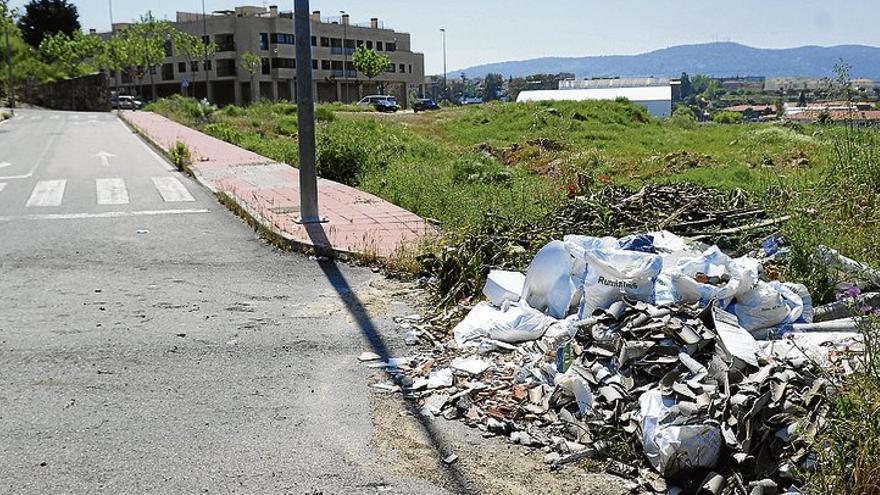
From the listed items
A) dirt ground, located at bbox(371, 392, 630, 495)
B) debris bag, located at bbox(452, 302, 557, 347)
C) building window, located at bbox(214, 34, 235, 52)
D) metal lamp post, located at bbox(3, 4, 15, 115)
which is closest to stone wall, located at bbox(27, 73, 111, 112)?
metal lamp post, located at bbox(3, 4, 15, 115)

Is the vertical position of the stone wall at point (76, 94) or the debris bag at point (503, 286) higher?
the stone wall at point (76, 94)

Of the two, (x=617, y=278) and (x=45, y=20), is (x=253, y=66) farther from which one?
(x=617, y=278)

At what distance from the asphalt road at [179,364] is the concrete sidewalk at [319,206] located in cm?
46

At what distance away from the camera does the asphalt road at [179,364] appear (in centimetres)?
420

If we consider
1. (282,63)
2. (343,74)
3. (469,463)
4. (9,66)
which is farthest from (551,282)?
(343,74)

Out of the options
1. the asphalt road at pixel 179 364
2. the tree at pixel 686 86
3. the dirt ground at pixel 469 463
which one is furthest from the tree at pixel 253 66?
the dirt ground at pixel 469 463

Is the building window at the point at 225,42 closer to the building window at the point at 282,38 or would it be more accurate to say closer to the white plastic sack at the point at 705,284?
the building window at the point at 282,38

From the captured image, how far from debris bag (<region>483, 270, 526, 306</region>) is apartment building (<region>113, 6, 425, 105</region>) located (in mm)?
86920

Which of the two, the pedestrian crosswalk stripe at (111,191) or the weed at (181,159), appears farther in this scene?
the weed at (181,159)

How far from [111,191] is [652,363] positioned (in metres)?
12.8

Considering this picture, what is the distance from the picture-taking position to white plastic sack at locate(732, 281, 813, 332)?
523 cm

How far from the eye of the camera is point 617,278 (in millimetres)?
5457

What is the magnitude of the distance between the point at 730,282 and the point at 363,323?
9.59ft

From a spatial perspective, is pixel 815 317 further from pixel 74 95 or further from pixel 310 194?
pixel 74 95
